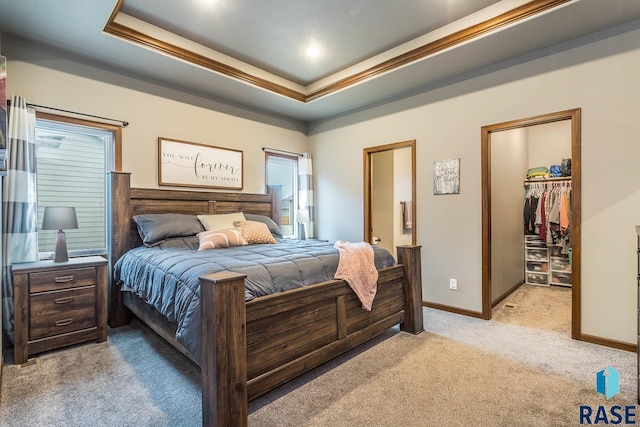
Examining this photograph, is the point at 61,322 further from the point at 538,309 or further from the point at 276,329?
the point at 538,309

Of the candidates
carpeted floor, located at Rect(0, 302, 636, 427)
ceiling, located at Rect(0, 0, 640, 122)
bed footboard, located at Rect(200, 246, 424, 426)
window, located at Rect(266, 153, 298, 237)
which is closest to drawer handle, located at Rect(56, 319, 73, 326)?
carpeted floor, located at Rect(0, 302, 636, 427)

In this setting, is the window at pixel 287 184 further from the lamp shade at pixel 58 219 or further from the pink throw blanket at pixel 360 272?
the lamp shade at pixel 58 219

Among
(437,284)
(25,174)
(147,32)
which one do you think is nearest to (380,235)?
(437,284)

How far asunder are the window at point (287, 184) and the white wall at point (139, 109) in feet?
0.97

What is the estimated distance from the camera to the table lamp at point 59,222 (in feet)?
8.46

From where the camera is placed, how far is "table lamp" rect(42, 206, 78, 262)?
8.46 feet

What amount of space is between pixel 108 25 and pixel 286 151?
2683 millimetres

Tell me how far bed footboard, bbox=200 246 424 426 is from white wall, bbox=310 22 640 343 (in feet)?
3.27

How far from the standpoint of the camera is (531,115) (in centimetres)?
302

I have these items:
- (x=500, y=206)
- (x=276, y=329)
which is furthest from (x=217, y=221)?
(x=500, y=206)

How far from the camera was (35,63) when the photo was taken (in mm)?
2824

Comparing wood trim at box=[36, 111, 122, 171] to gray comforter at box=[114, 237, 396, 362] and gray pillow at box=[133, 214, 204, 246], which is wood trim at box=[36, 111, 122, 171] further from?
gray comforter at box=[114, 237, 396, 362]

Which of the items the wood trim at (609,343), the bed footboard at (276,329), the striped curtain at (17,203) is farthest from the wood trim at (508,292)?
the striped curtain at (17,203)

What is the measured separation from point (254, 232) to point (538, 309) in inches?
135
